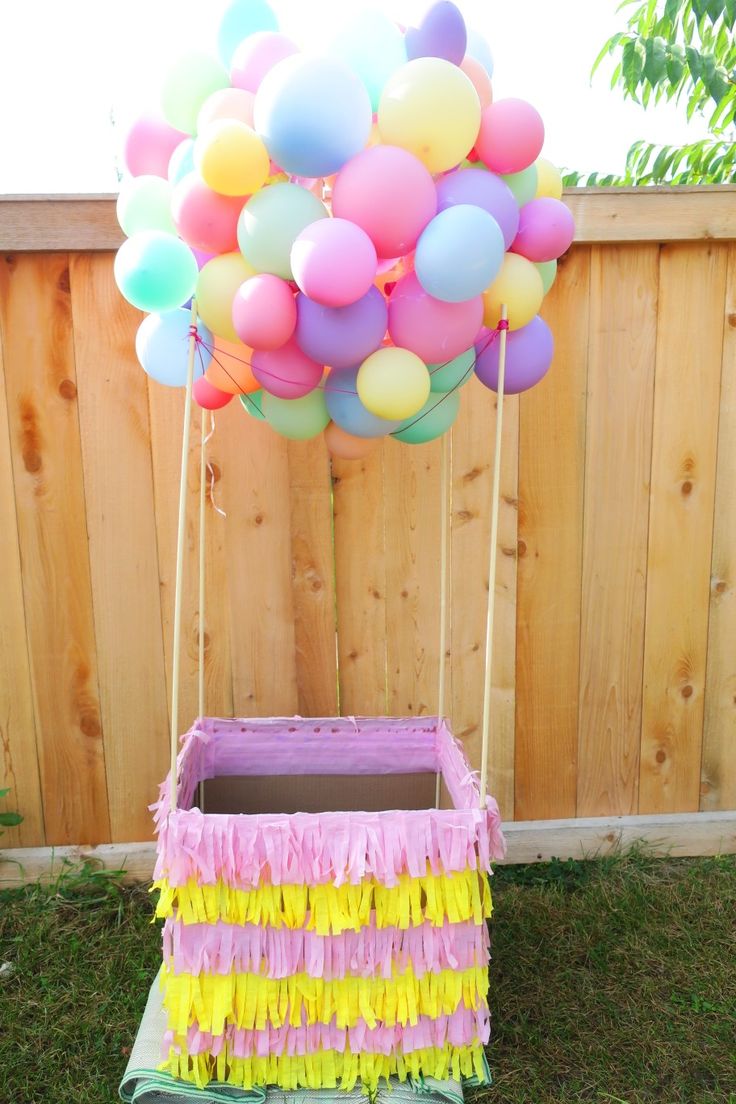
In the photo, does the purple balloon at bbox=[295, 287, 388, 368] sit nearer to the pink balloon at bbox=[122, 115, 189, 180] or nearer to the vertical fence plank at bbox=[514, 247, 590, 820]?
the pink balloon at bbox=[122, 115, 189, 180]

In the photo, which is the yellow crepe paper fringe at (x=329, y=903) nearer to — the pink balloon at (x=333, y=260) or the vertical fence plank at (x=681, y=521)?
the pink balloon at (x=333, y=260)

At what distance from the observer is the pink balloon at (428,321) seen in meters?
1.24

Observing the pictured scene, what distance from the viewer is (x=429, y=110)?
3.69ft

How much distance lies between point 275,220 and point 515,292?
408mm

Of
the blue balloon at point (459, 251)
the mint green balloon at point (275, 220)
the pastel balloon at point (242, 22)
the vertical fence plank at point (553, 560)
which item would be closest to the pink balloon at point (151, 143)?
the pastel balloon at point (242, 22)

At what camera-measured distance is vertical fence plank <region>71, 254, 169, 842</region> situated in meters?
1.96

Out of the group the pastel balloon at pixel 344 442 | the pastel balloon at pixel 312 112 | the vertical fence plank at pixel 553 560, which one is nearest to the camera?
the pastel balloon at pixel 312 112

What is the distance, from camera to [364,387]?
1.27 meters

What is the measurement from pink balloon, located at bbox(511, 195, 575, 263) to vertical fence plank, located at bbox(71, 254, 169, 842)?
1042mm

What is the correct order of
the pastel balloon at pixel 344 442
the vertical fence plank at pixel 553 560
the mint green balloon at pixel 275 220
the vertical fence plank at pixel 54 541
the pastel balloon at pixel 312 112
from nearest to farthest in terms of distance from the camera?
the pastel balloon at pixel 312 112
the mint green balloon at pixel 275 220
the pastel balloon at pixel 344 442
the vertical fence plank at pixel 54 541
the vertical fence plank at pixel 553 560

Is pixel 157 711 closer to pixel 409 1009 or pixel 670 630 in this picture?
pixel 409 1009

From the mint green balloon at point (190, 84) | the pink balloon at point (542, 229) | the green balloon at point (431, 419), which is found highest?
the mint green balloon at point (190, 84)

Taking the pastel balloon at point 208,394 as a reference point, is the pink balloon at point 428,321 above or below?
above

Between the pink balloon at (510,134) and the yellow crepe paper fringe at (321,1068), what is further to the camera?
the yellow crepe paper fringe at (321,1068)
